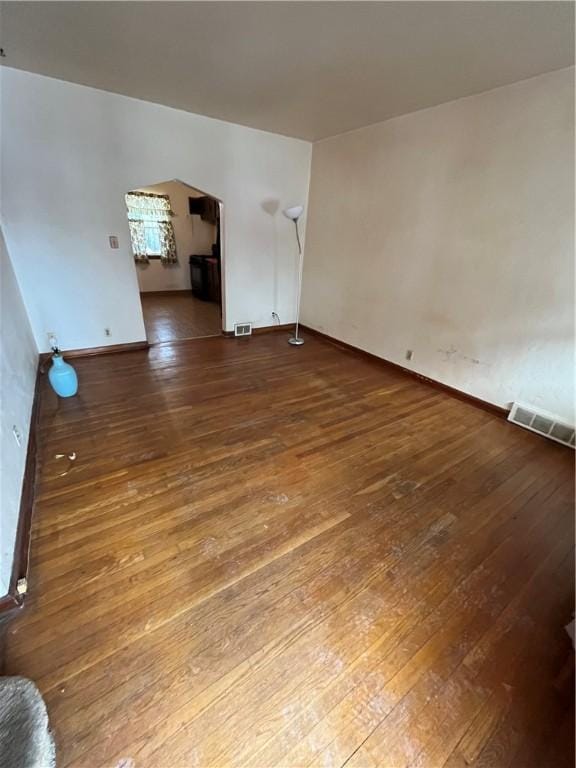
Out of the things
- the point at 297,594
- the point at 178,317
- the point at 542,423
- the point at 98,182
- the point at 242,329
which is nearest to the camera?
the point at 297,594

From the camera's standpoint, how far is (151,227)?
6605 millimetres

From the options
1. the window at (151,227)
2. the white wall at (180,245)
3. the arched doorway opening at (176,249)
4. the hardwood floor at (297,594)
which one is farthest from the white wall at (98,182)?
the white wall at (180,245)

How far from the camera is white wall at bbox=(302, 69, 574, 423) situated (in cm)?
243

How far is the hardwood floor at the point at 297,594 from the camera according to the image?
1.06 meters

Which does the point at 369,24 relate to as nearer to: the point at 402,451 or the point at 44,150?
the point at 402,451

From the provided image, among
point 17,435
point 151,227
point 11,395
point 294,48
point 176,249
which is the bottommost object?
point 17,435

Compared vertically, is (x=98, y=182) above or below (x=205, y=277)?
above

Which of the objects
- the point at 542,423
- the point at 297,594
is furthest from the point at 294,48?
the point at 542,423

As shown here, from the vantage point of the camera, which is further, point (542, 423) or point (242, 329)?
point (242, 329)

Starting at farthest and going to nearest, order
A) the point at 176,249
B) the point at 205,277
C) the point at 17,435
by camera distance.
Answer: the point at 176,249 → the point at 205,277 → the point at 17,435

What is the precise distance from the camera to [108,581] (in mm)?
1454

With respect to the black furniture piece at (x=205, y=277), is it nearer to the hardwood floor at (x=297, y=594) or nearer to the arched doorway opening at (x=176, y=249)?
the arched doorway opening at (x=176, y=249)

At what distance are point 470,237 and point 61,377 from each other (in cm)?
393

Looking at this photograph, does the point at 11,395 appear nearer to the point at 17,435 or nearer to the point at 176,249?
the point at 17,435
